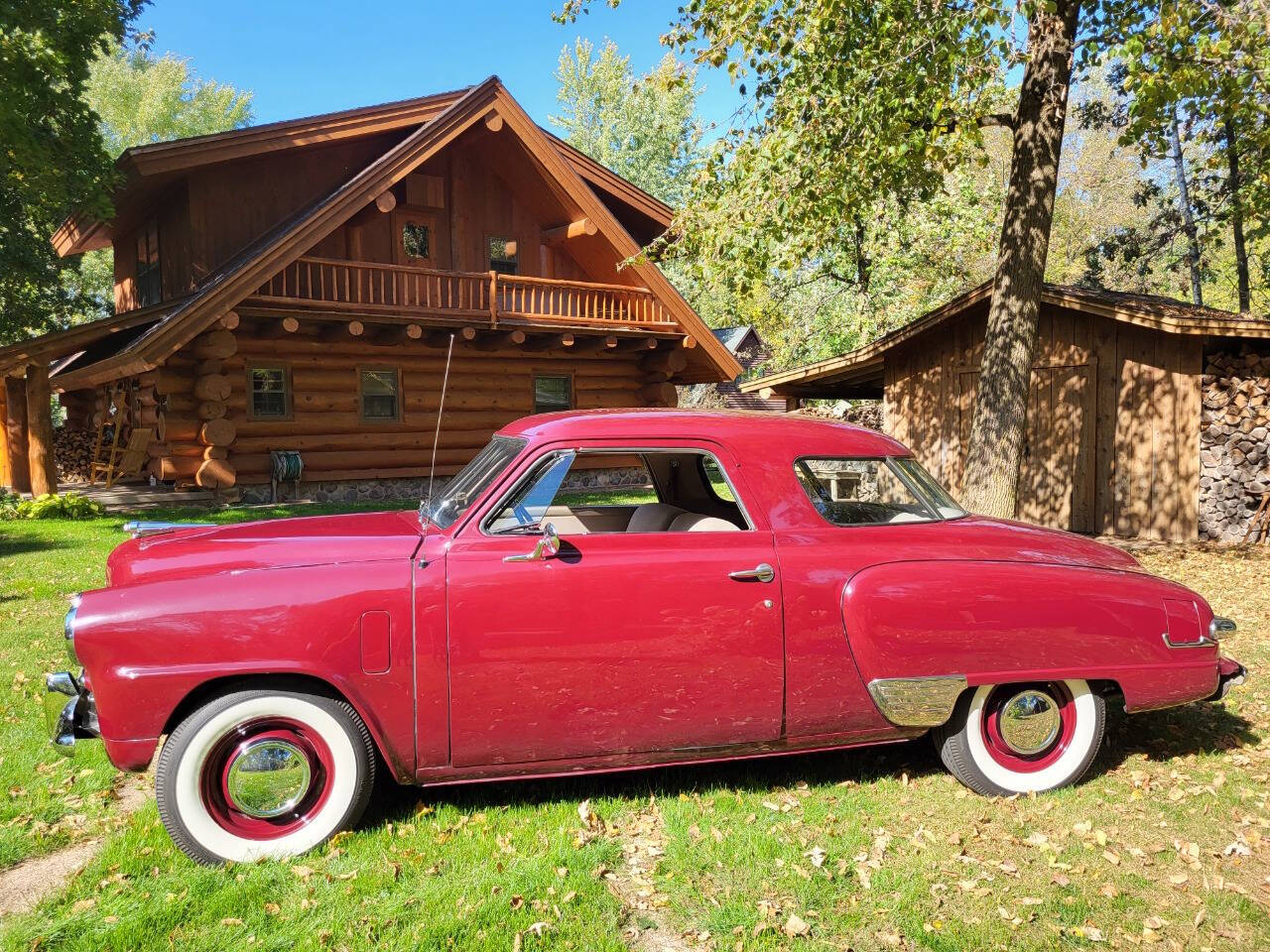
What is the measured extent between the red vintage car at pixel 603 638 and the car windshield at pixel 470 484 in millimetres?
25

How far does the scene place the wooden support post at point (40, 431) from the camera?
595 inches

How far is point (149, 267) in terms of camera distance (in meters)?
19.8

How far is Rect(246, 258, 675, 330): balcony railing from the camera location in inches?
613

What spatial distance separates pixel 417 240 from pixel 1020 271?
43.0ft

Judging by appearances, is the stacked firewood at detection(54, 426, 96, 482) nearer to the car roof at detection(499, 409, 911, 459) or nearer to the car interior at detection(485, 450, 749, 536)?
the car interior at detection(485, 450, 749, 536)

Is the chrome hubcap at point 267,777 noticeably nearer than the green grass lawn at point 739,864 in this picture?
No

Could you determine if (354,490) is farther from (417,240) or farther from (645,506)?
(645,506)

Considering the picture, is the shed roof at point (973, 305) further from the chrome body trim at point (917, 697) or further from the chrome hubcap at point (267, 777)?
the chrome hubcap at point (267, 777)

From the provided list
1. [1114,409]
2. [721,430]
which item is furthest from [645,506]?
[1114,409]

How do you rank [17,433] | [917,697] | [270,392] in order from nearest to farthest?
1. [917,697]
2. [17,433]
3. [270,392]

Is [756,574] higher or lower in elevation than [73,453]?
higher

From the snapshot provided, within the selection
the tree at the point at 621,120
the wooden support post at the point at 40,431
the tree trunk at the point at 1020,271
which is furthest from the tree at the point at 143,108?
the tree trunk at the point at 1020,271

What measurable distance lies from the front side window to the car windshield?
4.53 feet

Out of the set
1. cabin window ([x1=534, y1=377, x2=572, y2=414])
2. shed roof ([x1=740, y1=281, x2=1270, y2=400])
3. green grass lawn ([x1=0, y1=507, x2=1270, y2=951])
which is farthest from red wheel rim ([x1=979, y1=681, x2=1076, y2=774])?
cabin window ([x1=534, y1=377, x2=572, y2=414])
